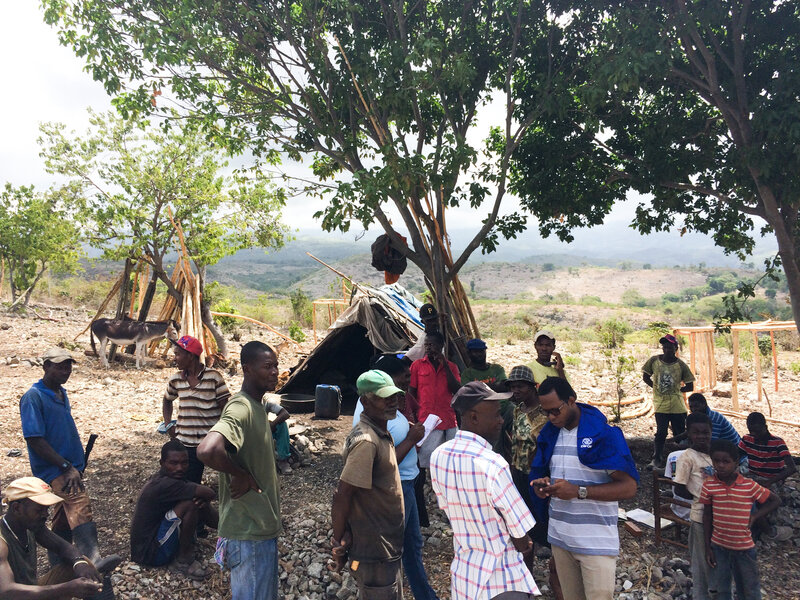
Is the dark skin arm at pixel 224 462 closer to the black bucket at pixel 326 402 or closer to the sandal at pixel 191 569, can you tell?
the sandal at pixel 191 569

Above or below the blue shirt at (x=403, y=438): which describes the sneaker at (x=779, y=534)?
below

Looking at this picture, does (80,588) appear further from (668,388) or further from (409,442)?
(668,388)

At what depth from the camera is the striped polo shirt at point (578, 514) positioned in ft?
9.41

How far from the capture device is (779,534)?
481cm

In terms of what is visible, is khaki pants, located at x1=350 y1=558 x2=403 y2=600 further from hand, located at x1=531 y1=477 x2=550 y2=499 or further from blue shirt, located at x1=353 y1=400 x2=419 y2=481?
hand, located at x1=531 y1=477 x2=550 y2=499

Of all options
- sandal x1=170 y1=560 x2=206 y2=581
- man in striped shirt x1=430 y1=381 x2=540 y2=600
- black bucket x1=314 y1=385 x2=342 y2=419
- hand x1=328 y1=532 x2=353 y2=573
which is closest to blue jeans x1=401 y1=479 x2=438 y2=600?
hand x1=328 y1=532 x2=353 y2=573

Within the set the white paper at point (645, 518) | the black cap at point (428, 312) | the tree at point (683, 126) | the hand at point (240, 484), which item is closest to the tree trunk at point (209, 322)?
the black cap at point (428, 312)

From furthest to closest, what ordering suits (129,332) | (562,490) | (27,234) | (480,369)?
(27,234) < (129,332) < (480,369) < (562,490)

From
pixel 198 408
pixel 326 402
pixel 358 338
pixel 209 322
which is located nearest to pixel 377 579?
pixel 198 408

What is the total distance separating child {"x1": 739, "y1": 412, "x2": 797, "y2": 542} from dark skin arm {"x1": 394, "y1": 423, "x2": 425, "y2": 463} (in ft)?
10.4

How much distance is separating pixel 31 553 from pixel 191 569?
132cm

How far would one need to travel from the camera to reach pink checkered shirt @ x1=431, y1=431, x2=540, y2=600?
7.88 ft

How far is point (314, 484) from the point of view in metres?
5.95

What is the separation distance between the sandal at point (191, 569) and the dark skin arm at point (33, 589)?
1340 millimetres
